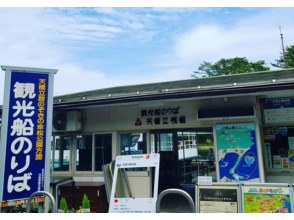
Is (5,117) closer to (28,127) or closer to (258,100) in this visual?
(28,127)

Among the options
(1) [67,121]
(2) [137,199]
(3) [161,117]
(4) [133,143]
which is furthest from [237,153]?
(1) [67,121]

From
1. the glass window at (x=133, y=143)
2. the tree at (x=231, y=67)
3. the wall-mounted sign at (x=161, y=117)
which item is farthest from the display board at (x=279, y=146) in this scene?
the tree at (x=231, y=67)

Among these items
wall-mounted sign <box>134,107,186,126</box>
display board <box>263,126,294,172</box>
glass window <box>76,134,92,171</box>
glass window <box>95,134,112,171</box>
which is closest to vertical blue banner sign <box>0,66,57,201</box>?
wall-mounted sign <box>134,107,186,126</box>

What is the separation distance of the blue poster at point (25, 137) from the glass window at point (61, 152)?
386 centimetres

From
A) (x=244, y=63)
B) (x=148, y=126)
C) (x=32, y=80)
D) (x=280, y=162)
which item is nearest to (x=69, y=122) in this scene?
(x=148, y=126)

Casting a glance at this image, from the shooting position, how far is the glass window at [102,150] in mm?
8062

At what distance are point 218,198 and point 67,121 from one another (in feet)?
17.4

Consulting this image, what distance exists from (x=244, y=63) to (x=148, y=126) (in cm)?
2569

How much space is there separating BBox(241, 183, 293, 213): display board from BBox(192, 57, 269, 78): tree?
26.4m

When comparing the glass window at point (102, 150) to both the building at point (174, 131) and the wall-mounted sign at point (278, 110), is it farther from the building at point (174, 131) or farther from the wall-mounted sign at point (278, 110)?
the wall-mounted sign at point (278, 110)

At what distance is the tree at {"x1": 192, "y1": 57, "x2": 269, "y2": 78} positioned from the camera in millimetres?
28992

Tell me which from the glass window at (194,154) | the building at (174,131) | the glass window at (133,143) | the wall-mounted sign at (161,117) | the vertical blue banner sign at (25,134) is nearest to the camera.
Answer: the vertical blue banner sign at (25,134)

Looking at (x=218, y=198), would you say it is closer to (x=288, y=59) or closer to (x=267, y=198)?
(x=267, y=198)

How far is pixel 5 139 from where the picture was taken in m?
4.47
